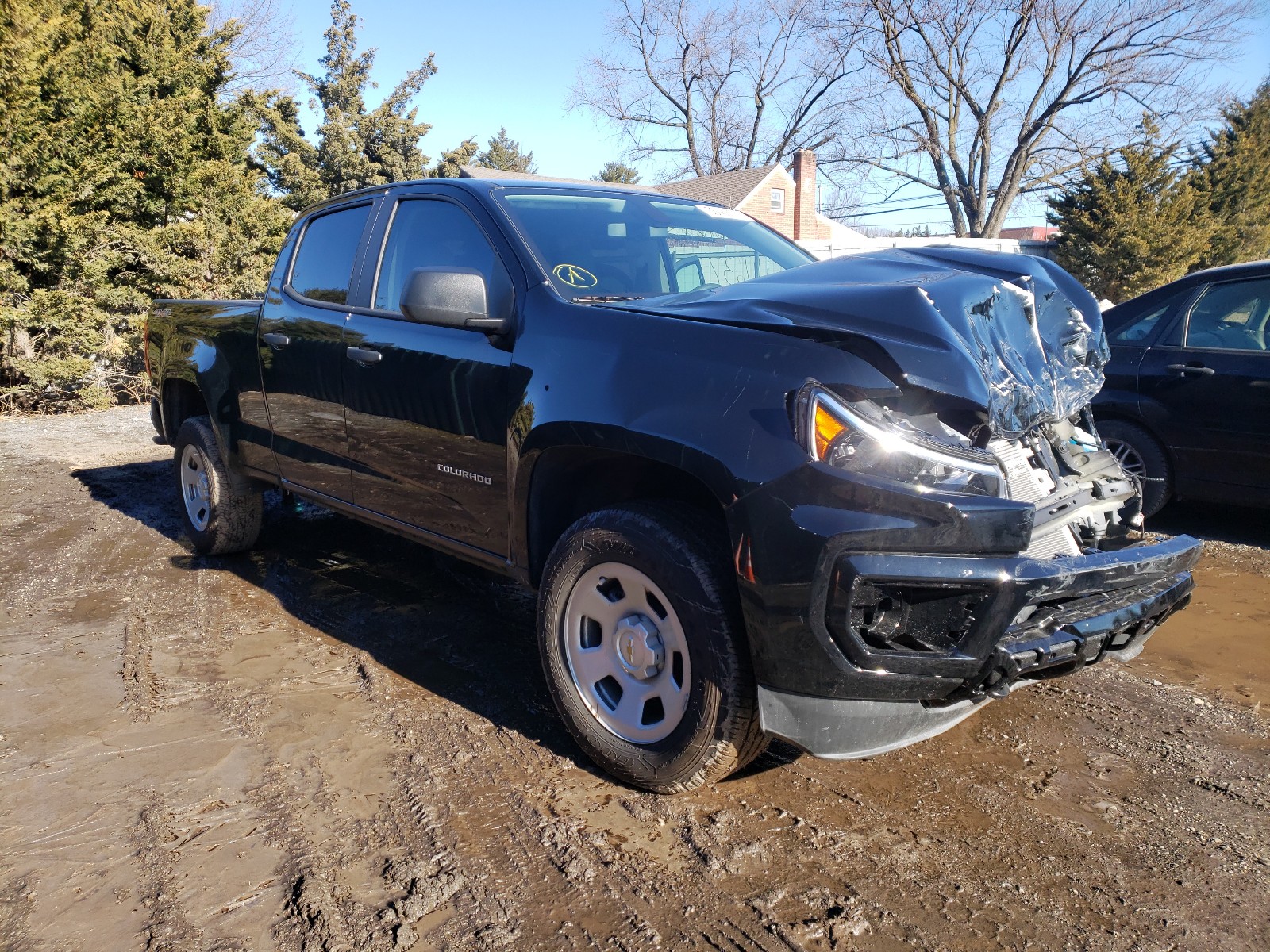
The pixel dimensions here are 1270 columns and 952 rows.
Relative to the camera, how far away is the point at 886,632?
2365mm

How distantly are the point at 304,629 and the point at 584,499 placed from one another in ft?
6.31

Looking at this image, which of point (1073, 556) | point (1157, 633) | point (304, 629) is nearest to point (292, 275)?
point (304, 629)

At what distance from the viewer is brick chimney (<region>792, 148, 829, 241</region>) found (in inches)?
1563

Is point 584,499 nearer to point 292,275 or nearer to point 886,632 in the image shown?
point 886,632

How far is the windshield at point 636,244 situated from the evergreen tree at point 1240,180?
3525cm

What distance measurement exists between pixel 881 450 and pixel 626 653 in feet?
3.33

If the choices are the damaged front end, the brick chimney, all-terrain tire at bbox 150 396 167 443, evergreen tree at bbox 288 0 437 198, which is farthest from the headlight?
the brick chimney

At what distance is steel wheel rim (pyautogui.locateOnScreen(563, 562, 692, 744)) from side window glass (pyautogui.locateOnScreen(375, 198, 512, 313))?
3.81ft

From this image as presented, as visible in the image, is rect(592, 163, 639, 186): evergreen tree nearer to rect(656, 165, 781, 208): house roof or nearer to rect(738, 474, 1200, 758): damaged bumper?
rect(656, 165, 781, 208): house roof

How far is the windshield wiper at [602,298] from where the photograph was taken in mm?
3189

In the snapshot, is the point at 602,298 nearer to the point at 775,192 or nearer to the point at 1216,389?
the point at 1216,389

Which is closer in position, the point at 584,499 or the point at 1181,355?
the point at 584,499

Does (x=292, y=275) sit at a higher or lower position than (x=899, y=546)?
higher

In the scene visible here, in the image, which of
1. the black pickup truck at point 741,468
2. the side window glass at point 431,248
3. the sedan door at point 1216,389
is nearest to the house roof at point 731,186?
the sedan door at point 1216,389
